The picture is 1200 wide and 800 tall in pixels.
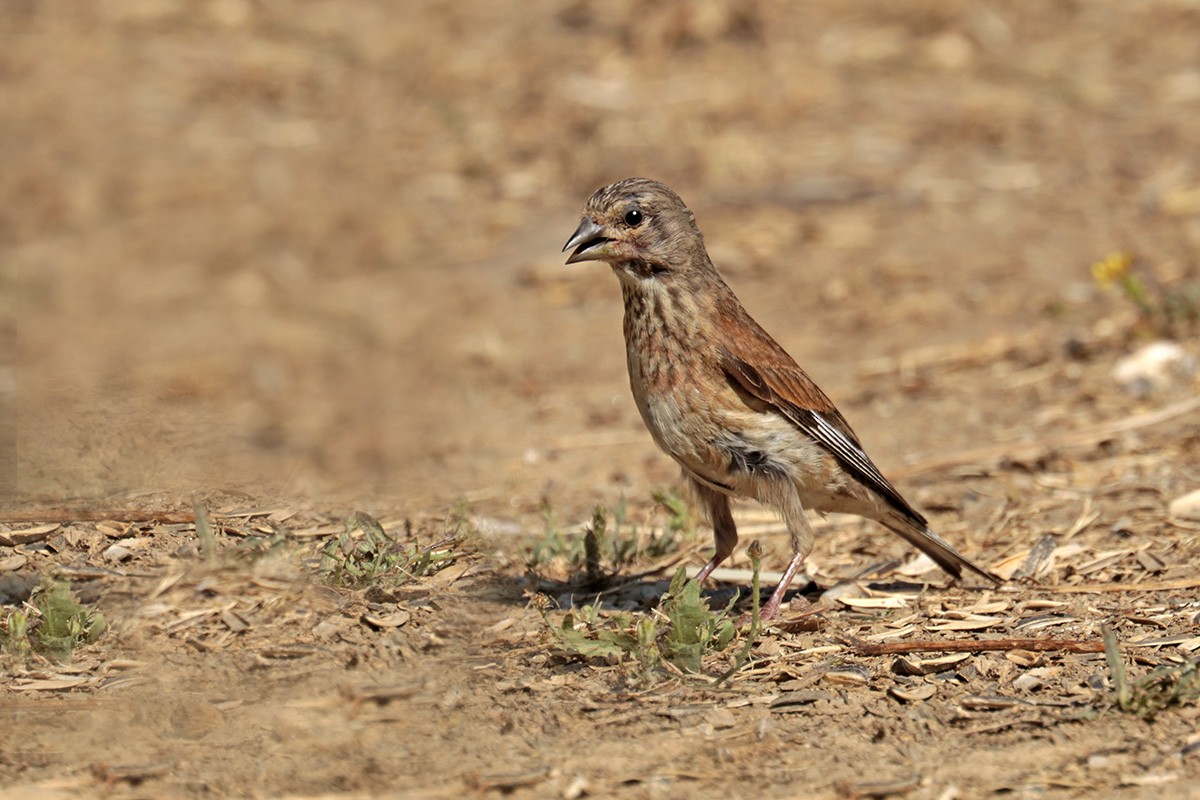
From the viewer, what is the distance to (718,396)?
5.20 metres

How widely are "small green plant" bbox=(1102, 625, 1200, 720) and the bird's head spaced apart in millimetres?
1980

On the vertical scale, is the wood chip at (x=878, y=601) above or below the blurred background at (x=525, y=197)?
below

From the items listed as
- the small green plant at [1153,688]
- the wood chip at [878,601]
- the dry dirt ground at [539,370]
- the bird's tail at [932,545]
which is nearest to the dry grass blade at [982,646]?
the dry dirt ground at [539,370]

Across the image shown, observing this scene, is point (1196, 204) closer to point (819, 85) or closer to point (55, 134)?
point (819, 85)

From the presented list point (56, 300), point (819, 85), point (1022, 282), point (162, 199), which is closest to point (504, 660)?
point (1022, 282)

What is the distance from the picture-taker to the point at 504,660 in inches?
183

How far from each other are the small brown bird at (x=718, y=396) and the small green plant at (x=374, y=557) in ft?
2.95

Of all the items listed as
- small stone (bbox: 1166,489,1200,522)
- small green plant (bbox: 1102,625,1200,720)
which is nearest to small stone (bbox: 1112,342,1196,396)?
small stone (bbox: 1166,489,1200,522)

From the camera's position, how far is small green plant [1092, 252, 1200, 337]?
7.64m

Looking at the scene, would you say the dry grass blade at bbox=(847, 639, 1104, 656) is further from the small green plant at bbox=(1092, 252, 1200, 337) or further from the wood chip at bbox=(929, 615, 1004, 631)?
the small green plant at bbox=(1092, 252, 1200, 337)

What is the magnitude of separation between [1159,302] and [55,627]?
229 inches

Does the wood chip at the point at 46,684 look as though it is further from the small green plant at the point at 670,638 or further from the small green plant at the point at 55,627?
the small green plant at the point at 670,638

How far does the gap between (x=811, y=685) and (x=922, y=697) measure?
0.31 m

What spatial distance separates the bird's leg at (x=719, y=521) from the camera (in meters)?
5.52
